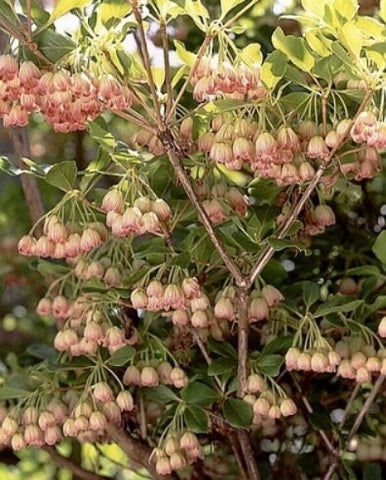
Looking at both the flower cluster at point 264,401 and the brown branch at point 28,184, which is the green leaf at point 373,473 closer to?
the flower cluster at point 264,401

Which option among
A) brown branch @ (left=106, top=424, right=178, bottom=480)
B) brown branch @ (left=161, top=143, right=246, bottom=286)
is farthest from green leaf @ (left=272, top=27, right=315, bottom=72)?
brown branch @ (left=106, top=424, right=178, bottom=480)

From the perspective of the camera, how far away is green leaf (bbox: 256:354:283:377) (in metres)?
0.80

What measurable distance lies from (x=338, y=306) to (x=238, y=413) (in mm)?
128

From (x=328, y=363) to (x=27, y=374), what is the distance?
1.06 feet

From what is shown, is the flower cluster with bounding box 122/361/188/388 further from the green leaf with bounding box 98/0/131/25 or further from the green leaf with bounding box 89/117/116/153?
the green leaf with bounding box 98/0/131/25

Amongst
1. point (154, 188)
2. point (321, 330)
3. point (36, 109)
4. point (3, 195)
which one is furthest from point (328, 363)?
point (3, 195)

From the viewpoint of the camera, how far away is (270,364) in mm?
803

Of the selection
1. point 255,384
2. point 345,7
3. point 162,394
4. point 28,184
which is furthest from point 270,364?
point 28,184

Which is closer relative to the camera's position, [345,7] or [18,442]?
[345,7]

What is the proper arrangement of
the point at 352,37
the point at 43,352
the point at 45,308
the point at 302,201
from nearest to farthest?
the point at 352,37
the point at 302,201
the point at 45,308
the point at 43,352

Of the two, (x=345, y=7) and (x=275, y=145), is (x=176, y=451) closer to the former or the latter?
(x=275, y=145)

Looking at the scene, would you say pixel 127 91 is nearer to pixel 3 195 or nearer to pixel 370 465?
pixel 370 465

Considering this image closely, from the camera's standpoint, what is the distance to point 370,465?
3.22ft

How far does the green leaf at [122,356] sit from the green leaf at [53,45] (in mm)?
283
